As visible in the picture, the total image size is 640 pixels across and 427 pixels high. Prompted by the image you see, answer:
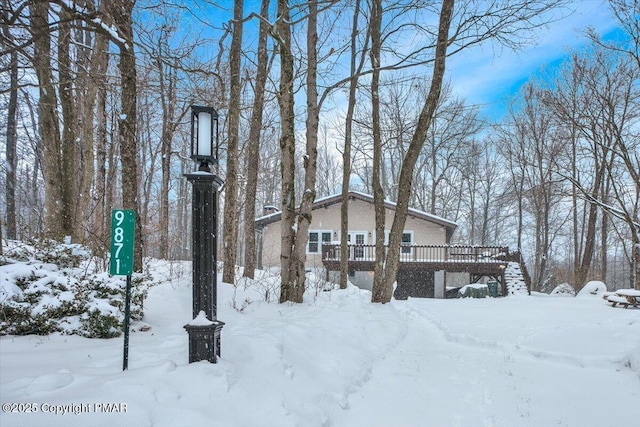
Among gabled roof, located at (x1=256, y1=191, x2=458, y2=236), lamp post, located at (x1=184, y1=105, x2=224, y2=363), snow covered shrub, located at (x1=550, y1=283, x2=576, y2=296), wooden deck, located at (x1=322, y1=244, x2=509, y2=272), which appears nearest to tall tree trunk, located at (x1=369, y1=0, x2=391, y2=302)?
lamp post, located at (x1=184, y1=105, x2=224, y2=363)

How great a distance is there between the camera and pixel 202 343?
3.25m

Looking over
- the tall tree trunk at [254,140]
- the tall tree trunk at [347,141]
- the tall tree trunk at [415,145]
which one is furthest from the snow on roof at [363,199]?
the tall tree trunk at [415,145]

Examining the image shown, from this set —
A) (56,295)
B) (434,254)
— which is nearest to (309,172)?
(56,295)

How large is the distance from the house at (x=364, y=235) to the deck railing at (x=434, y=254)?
2.0 inches

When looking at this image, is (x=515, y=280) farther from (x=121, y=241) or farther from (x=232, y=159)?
(x=121, y=241)

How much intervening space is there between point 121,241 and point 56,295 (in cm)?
182

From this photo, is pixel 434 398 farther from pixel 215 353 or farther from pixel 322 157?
pixel 322 157

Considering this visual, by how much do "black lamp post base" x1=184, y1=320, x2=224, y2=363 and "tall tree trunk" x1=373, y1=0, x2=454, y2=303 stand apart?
7132mm

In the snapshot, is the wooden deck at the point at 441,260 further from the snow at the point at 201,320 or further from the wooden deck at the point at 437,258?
the snow at the point at 201,320

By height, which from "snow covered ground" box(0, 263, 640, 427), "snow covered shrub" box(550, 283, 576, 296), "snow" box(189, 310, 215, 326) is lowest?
"snow covered shrub" box(550, 283, 576, 296)

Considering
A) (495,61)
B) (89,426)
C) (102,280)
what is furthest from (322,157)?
(89,426)

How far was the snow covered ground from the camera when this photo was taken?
2.55m

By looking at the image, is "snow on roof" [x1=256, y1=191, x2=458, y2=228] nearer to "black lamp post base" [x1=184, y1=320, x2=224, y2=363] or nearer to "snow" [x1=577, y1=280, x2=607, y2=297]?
"snow" [x1=577, y1=280, x2=607, y2=297]

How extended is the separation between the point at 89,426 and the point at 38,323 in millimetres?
2485
